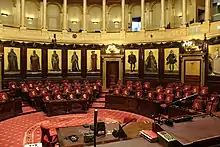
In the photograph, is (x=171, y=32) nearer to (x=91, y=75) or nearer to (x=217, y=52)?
(x=217, y=52)

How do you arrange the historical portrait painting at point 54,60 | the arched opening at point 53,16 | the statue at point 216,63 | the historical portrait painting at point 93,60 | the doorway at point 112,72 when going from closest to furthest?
the statue at point 216,63 → the historical portrait painting at point 54,60 → the historical portrait painting at point 93,60 → the doorway at point 112,72 → the arched opening at point 53,16

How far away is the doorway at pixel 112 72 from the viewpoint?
19094 mm

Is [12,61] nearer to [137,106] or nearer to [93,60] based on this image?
[93,60]

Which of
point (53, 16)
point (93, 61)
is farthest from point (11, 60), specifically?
point (53, 16)

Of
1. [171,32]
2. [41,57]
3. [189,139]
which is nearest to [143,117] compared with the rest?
[189,139]

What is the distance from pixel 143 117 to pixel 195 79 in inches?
261

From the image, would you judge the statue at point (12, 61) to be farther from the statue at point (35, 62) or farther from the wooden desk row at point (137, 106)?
the wooden desk row at point (137, 106)

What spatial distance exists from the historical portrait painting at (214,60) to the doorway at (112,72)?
25.6ft

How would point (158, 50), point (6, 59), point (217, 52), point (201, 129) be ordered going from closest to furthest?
1. point (201, 129)
2. point (217, 52)
3. point (6, 59)
4. point (158, 50)

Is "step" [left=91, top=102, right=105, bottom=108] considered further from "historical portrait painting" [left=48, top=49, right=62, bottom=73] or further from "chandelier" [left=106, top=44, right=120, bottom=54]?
"historical portrait painting" [left=48, top=49, right=62, bottom=73]

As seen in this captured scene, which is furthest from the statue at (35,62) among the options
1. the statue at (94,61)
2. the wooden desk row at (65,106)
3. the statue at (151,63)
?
the statue at (151,63)

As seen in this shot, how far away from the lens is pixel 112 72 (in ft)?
63.3

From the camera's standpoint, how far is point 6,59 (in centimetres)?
1597

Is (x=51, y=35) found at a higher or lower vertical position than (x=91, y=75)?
higher
